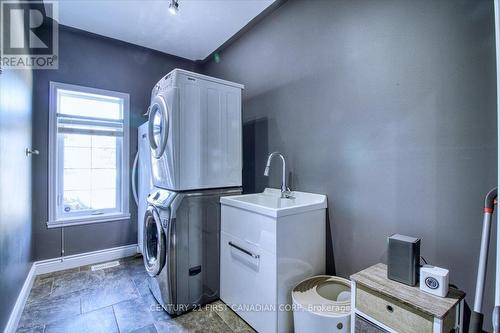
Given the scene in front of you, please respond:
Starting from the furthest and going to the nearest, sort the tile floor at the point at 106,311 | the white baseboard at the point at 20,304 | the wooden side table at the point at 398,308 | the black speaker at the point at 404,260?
1. the tile floor at the point at 106,311
2. the white baseboard at the point at 20,304
3. the black speaker at the point at 404,260
4. the wooden side table at the point at 398,308

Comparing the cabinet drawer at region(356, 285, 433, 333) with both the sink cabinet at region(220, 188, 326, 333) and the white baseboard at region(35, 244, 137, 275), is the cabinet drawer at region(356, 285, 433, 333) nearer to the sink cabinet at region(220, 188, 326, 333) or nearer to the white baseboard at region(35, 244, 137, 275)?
the sink cabinet at region(220, 188, 326, 333)

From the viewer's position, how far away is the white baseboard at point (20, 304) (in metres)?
1.59

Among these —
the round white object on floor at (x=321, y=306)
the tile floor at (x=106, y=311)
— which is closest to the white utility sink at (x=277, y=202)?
the round white object on floor at (x=321, y=306)

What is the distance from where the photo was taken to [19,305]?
71.4 inches

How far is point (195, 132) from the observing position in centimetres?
193

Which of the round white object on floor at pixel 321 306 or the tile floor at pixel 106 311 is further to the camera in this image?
the tile floor at pixel 106 311

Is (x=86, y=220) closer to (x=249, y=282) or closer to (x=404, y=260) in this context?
(x=249, y=282)

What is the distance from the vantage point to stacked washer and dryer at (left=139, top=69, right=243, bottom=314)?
72.2 inches

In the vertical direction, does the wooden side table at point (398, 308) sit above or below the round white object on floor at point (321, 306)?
above

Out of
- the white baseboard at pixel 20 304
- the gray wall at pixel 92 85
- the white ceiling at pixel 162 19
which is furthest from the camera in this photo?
the gray wall at pixel 92 85

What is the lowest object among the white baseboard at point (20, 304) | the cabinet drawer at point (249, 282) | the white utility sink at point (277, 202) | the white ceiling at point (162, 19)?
the white baseboard at point (20, 304)

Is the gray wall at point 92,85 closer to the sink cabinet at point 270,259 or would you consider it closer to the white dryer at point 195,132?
the white dryer at point 195,132

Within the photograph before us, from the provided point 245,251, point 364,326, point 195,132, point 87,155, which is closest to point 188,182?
point 195,132

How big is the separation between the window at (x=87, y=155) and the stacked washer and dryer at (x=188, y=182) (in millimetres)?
1074
